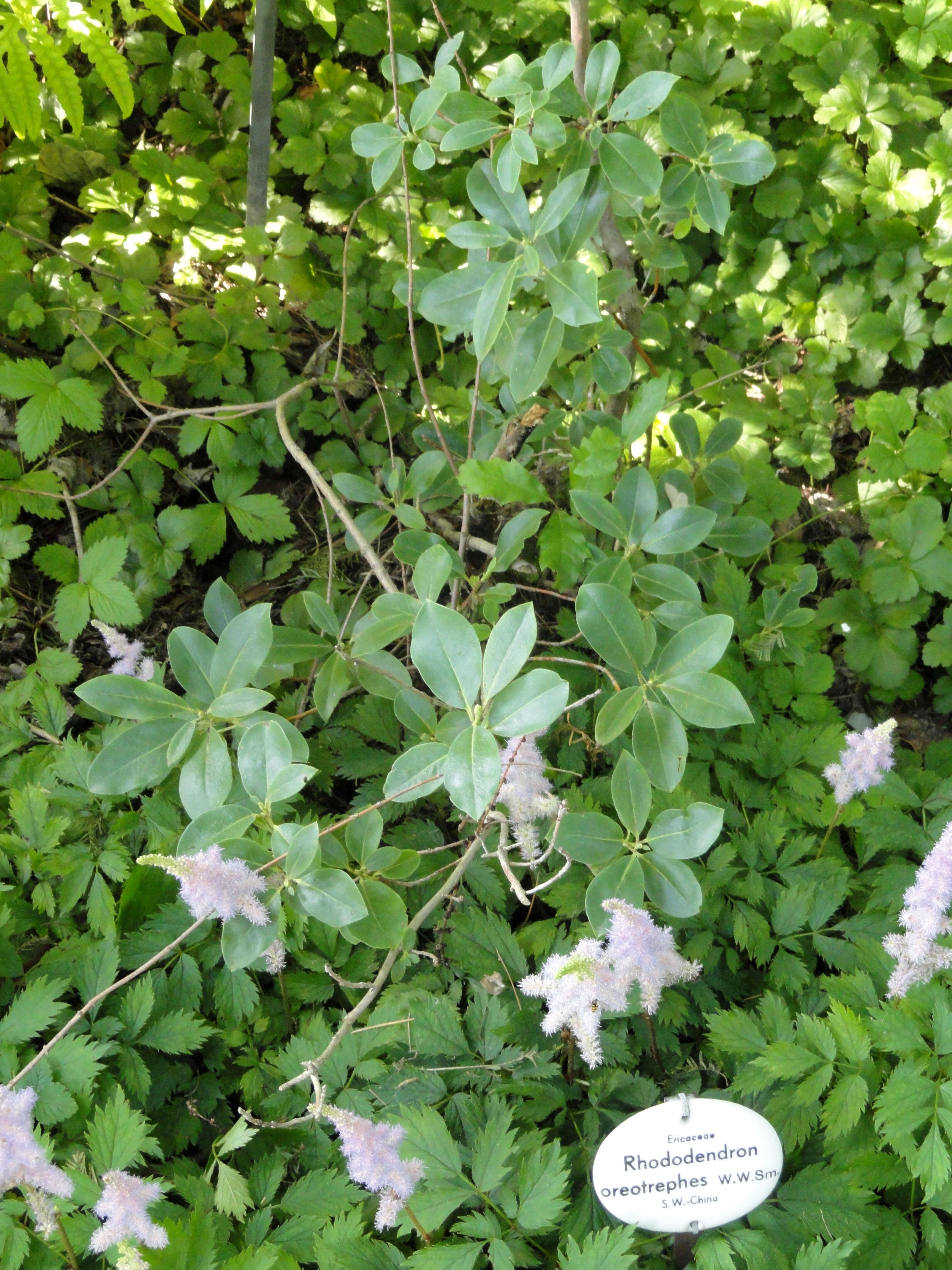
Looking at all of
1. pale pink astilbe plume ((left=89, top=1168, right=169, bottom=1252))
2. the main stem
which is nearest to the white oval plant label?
pale pink astilbe plume ((left=89, top=1168, right=169, bottom=1252))

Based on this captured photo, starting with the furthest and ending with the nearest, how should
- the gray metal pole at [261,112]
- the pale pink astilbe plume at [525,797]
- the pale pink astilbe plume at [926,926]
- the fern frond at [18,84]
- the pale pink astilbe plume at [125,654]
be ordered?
the gray metal pole at [261,112], the fern frond at [18,84], the pale pink astilbe plume at [125,654], the pale pink astilbe plume at [525,797], the pale pink astilbe plume at [926,926]

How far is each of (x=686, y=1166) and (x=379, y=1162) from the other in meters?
0.38

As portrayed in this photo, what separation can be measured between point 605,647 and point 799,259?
1.80 metres

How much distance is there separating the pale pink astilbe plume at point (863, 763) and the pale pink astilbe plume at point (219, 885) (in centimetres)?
87

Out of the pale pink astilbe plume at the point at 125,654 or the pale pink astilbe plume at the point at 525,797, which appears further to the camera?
the pale pink astilbe plume at the point at 125,654

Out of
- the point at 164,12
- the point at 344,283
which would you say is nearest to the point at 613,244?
the point at 344,283

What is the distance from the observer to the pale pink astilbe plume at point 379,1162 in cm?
96

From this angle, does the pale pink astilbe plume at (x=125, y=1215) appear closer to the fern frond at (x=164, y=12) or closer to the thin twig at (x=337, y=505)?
the thin twig at (x=337, y=505)

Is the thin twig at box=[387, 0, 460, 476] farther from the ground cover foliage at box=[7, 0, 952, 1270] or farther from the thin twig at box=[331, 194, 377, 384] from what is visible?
the thin twig at box=[331, 194, 377, 384]

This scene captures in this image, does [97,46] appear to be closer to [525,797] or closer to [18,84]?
[18,84]

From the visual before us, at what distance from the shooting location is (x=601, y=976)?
1.00 meters

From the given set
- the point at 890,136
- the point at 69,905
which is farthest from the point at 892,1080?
the point at 890,136

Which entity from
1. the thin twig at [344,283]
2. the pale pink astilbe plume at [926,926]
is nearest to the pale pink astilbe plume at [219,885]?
the pale pink astilbe plume at [926,926]

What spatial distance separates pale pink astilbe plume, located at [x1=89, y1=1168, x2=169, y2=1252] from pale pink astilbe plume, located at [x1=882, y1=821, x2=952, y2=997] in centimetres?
91
